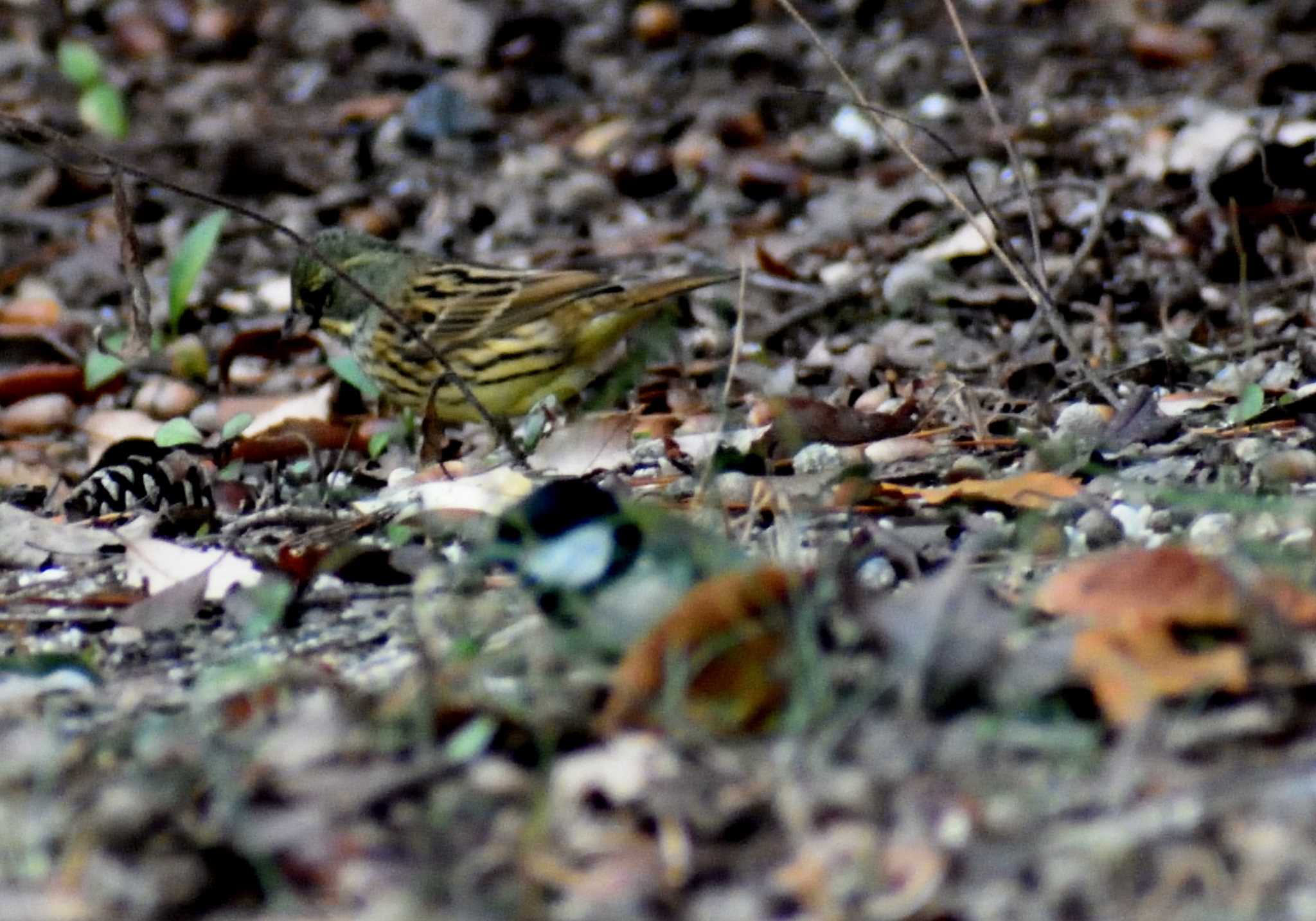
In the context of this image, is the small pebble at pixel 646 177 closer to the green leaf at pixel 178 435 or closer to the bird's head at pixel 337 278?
the bird's head at pixel 337 278

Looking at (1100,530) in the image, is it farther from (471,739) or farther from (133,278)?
(133,278)

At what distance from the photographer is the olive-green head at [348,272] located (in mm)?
5852

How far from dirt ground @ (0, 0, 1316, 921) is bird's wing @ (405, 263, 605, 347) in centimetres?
29

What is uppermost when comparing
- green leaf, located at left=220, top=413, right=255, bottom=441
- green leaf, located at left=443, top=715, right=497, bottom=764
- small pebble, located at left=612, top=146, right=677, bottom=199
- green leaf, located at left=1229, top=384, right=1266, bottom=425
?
green leaf, located at left=443, top=715, right=497, bottom=764

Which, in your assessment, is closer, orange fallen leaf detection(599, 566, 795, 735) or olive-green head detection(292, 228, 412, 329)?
orange fallen leaf detection(599, 566, 795, 735)

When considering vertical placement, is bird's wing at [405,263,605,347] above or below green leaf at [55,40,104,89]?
below

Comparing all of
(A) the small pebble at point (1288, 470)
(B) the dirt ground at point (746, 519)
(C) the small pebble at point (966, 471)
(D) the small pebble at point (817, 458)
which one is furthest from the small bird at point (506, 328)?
(A) the small pebble at point (1288, 470)

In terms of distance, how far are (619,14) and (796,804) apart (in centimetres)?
741

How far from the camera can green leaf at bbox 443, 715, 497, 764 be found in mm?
2174

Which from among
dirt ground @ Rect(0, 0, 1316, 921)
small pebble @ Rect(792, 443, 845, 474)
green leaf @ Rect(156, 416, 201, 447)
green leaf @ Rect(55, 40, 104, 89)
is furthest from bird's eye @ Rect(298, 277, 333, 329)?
small pebble @ Rect(792, 443, 845, 474)

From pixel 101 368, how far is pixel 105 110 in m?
2.67

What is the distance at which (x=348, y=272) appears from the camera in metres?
5.80

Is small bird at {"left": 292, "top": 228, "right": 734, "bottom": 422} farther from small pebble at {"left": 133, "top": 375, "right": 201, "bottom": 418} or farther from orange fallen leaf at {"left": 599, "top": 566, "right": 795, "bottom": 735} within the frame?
orange fallen leaf at {"left": 599, "top": 566, "right": 795, "bottom": 735}

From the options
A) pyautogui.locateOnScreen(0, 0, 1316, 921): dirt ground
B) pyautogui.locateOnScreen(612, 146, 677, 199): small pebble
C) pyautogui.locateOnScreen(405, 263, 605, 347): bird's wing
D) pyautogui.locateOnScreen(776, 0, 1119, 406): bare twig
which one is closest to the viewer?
pyautogui.locateOnScreen(0, 0, 1316, 921): dirt ground
